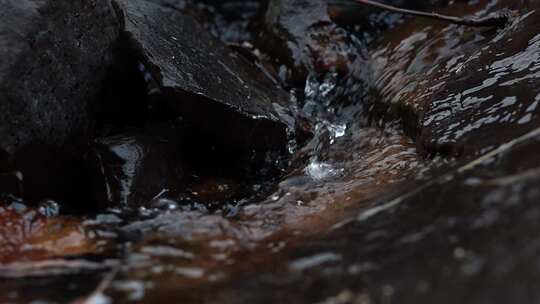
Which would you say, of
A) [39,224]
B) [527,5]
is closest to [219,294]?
[39,224]

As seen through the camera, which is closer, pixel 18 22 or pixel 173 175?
pixel 18 22

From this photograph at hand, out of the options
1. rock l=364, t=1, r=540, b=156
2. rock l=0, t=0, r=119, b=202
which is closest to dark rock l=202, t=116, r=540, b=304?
rock l=364, t=1, r=540, b=156

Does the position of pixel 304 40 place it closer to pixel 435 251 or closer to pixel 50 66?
pixel 50 66

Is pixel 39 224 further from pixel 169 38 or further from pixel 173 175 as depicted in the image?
pixel 169 38

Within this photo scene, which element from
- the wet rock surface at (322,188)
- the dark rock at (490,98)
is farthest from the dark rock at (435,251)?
the dark rock at (490,98)

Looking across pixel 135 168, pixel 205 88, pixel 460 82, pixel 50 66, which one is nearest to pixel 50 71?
pixel 50 66

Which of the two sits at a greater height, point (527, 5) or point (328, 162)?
point (527, 5)

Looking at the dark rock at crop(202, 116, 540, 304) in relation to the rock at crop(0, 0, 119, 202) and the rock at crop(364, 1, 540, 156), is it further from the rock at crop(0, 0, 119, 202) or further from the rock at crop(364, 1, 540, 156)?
the rock at crop(0, 0, 119, 202)
